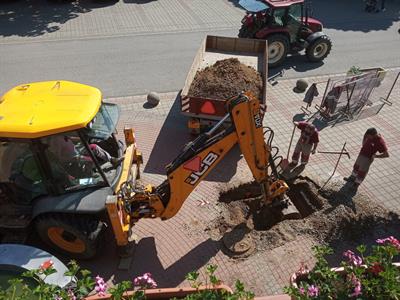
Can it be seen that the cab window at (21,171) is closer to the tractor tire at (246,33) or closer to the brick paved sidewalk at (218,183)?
the brick paved sidewalk at (218,183)

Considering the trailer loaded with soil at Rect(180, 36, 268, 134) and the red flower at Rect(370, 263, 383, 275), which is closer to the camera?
the red flower at Rect(370, 263, 383, 275)

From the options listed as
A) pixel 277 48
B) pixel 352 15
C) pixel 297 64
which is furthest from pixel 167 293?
pixel 352 15

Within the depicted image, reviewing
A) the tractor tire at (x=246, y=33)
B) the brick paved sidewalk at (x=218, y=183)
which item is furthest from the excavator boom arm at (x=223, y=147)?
the tractor tire at (x=246, y=33)

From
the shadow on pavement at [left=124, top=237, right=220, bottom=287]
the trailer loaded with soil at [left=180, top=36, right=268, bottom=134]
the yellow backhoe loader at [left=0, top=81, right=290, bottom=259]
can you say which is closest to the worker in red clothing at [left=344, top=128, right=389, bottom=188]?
the trailer loaded with soil at [left=180, top=36, right=268, bottom=134]

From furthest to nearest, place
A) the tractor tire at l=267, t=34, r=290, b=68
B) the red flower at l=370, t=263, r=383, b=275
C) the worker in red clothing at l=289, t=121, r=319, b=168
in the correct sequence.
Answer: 1. the tractor tire at l=267, t=34, r=290, b=68
2. the worker in red clothing at l=289, t=121, r=319, b=168
3. the red flower at l=370, t=263, r=383, b=275

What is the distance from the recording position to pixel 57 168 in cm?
595

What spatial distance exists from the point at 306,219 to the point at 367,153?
1972mm

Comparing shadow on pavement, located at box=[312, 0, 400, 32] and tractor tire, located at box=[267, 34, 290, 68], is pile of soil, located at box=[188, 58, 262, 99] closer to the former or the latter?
tractor tire, located at box=[267, 34, 290, 68]

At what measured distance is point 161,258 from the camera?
22.3 feet

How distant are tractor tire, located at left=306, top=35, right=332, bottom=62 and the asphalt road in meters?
0.27

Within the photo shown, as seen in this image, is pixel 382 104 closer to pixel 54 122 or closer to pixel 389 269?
pixel 389 269

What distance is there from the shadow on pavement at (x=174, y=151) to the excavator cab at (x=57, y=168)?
2446 millimetres

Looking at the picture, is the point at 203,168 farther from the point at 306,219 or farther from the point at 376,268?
the point at 376,268

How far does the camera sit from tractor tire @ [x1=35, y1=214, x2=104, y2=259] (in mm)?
6133
